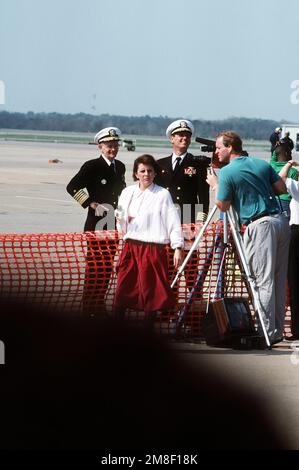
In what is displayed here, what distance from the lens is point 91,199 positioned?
9.99 meters

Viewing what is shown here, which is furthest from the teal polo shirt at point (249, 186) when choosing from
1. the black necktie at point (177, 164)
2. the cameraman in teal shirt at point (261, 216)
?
the black necktie at point (177, 164)

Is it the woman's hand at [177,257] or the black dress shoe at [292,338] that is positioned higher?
the woman's hand at [177,257]

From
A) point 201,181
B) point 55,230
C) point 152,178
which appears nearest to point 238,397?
point 152,178

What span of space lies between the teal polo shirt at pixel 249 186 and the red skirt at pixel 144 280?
2.29ft

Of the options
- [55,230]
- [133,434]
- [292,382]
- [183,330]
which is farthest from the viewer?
[55,230]

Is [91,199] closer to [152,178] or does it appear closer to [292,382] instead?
[152,178]

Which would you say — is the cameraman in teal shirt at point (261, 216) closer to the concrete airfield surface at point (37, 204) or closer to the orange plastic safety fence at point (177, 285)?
the orange plastic safety fence at point (177, 285)

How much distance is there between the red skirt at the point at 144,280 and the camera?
8.62 metres

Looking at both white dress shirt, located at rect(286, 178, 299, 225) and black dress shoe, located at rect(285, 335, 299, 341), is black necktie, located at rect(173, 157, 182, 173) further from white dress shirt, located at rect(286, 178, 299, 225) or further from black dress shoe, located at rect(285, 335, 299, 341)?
black dress shoe, located at rect(285, 335, 299, 341)

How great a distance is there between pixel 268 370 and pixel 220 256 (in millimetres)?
1795

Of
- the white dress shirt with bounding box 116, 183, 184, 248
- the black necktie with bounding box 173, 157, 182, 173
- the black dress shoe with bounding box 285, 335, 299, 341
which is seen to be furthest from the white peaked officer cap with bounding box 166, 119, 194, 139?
the black dress shoe with bounding box 285, 335, 299, 341

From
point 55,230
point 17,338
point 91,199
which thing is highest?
point 55,230

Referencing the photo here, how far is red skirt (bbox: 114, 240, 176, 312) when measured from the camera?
8617mm

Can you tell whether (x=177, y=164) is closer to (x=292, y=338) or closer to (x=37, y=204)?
(x=292, y=338)
